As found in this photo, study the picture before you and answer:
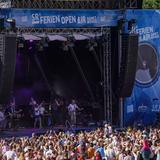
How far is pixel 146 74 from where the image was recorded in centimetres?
2853

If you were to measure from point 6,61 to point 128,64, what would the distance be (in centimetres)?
515

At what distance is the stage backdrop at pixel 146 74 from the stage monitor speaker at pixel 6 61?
547 centimetres

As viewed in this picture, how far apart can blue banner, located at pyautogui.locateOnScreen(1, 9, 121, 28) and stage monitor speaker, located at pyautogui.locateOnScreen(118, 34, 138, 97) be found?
3.05 feet

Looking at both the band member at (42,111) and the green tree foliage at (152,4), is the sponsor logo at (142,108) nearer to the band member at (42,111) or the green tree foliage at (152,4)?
the band member at (42,111)

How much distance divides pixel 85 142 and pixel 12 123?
8766mm

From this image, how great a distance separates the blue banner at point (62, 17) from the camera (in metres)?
25.0

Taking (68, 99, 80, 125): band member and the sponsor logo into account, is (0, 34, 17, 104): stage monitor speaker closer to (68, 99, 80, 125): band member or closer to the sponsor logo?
(68, 99, 80, 125): band member

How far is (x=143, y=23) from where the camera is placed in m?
28.2

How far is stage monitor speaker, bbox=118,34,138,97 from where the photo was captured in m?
26.8

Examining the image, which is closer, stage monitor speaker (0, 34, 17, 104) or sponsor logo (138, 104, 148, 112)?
stage monitor speaker (0, 34, 17, 104)

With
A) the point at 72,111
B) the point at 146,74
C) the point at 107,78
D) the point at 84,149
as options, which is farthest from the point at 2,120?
the point at 84,149

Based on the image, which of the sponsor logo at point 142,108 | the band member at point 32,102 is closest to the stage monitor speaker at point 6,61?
the band member at point 32,102

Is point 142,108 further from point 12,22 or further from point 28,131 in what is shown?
point 12,22

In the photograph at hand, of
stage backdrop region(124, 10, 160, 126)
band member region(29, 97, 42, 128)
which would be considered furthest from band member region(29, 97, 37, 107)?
stage backdrop region(124, 10, 160, 126)
